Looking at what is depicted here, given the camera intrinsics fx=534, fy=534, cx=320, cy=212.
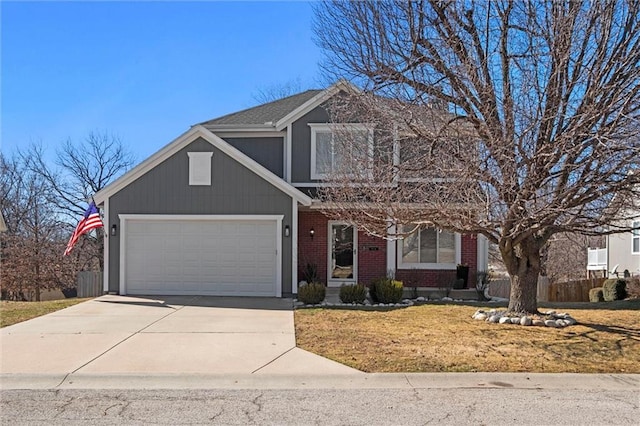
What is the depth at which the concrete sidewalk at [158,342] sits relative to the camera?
7.18m

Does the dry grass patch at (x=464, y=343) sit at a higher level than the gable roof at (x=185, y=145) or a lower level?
lower

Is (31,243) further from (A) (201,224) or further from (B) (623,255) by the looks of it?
(B) (623,255)

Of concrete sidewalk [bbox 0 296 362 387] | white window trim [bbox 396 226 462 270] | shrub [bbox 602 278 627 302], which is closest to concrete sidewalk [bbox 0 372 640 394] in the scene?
concrete sidewalk [bbox 0 296 362 387]

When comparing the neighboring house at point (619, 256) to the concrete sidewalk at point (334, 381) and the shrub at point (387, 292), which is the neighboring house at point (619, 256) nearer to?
the shrub at point (387, 292)

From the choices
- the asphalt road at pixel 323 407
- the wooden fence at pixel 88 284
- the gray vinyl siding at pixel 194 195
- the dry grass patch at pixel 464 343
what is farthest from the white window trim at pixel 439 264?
the asphalt road at pixel 323 407

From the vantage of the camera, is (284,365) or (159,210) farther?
(159,210)

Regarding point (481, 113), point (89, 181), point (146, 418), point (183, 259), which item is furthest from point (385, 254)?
point (89, 181)

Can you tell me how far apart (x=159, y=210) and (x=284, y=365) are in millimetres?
9200

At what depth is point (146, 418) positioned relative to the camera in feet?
17.5

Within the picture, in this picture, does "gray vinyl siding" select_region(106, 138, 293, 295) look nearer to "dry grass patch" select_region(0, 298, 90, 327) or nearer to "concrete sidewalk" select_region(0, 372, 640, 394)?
"dry grass patch" select_region(0, 298, 90, 327)

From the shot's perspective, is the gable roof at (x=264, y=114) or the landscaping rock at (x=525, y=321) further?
the gable roof at (x=264, y=114)

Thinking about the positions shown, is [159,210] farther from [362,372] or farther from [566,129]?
[566,129]

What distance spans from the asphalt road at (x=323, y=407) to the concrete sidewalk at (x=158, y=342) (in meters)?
0.82

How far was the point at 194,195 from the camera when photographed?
15.3 meters
